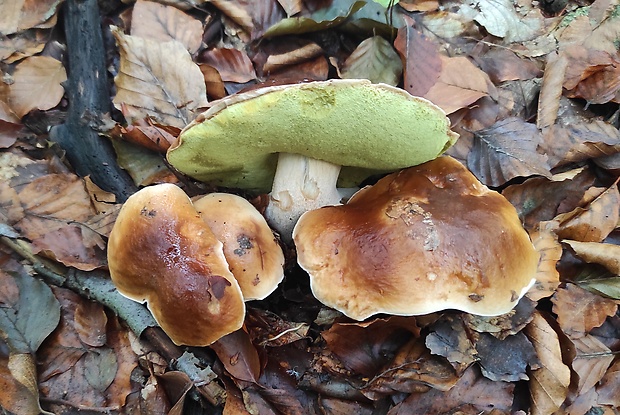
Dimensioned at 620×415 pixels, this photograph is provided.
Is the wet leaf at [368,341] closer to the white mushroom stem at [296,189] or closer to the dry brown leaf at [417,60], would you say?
the white mushroom stem at [296,189]

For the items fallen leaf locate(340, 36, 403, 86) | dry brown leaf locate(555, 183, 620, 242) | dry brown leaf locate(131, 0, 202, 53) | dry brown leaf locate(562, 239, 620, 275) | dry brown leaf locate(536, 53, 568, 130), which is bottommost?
dry brown leaf locate(562, 239, 620, 275)

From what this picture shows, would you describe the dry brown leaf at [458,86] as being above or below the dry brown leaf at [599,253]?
above

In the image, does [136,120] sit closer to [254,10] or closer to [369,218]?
[254,10]

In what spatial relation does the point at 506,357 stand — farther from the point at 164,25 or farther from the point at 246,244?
the point at 164,25

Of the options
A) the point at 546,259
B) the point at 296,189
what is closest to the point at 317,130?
the point at 296,189

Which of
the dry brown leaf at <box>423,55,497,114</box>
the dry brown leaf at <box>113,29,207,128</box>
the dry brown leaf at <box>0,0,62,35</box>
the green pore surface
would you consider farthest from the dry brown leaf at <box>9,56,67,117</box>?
the dry brown leaf at <box>423,55,497,114</box>

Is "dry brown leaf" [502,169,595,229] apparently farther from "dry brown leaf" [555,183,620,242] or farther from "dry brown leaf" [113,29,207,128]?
"dry brown leaf" [113,29,207,128]

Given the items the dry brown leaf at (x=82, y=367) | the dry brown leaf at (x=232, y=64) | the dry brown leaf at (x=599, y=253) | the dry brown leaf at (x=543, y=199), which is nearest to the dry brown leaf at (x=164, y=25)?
the dry brown leaf at (x=232, y=64)
